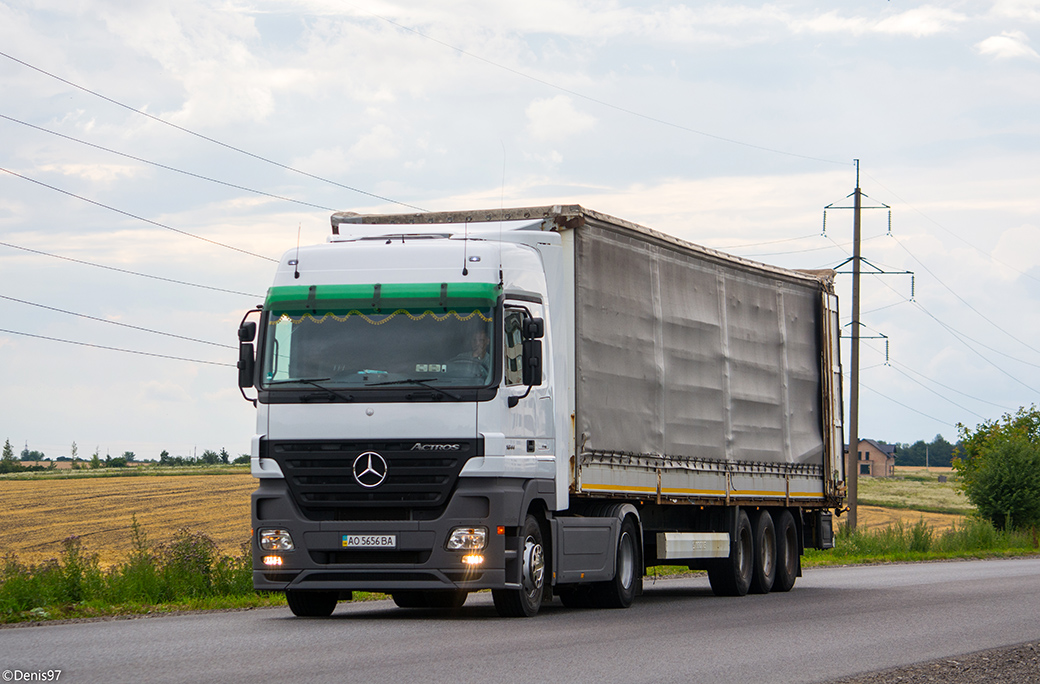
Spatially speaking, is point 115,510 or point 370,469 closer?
point 370,469

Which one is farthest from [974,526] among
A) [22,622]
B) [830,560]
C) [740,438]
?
[22,622]

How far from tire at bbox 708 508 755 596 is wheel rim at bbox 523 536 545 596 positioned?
5.80 m

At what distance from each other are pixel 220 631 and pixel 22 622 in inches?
106

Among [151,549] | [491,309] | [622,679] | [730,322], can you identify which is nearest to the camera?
[622,679]

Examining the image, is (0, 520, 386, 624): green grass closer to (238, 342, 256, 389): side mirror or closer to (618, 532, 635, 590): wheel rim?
(238, 342, 256, 389): side mirror

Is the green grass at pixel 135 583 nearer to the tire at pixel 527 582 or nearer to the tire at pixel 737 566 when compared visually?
the tire at pixel 527 582

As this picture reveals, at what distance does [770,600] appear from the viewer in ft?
63.1

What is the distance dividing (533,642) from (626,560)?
5.15 metres

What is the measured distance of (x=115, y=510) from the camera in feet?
163

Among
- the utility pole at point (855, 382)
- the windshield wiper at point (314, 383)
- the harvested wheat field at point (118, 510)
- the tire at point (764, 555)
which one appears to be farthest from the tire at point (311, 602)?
the utility pole at point (855, 382)

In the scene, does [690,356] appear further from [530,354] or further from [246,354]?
[246,354]

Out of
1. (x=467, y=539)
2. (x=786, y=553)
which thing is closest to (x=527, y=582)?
(x=467, y=539)

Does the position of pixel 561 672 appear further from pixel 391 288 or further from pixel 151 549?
pixel 151 549

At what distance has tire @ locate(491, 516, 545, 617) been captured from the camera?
14.2 m
